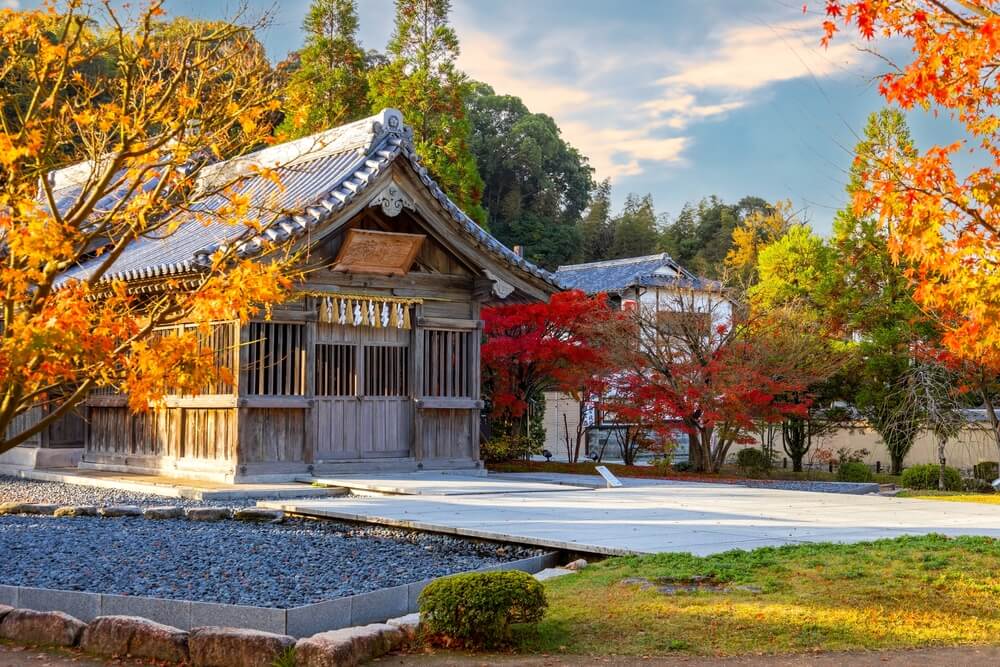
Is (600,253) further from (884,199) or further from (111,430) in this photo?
(884,199)

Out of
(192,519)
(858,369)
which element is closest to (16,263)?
(192,519)

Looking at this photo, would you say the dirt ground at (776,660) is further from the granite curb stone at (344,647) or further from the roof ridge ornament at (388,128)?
the roof ridge ornament at (388,128)

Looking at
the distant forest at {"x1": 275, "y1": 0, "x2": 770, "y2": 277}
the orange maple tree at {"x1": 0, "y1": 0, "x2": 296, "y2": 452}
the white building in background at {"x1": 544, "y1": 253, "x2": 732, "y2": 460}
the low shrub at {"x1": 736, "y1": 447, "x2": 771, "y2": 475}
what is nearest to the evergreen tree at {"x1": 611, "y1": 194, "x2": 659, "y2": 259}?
the distant forest at {"x1": 275, "y1": 0, "x2": 770, "y2": 277}

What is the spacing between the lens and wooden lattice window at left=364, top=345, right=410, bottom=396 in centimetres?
1794

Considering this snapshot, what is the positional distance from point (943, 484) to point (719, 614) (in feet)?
49.6

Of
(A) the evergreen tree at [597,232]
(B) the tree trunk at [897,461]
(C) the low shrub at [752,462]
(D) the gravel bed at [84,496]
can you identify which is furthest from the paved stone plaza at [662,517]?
(A) the evergreen tree at [597,232]

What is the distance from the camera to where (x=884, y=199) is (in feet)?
24.7

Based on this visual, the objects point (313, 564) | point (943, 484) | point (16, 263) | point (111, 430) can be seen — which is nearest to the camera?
point (16, 263)

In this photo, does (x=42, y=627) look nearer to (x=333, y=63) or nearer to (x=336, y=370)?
(x=336, y=370)

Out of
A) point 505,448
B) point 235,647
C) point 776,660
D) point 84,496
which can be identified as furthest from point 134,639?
point 505,448

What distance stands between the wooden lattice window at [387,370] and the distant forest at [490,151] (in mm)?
11249

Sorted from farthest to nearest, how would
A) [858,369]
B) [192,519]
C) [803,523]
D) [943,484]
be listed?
1. [858,369]
2. [943,484]
3. [192,519]
4. [803,523]

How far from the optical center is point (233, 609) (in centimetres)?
718

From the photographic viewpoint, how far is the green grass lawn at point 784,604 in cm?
664
